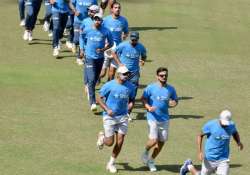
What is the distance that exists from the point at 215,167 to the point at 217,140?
539 mm

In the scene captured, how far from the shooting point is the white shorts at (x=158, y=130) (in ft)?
55.5

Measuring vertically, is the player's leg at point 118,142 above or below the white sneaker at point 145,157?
above

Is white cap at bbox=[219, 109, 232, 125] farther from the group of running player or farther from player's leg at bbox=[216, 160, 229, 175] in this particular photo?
player's leg at bbox=[216, 160, 229, 175]

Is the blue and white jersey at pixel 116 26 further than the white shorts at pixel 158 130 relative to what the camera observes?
Yes

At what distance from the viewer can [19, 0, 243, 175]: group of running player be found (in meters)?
15.7

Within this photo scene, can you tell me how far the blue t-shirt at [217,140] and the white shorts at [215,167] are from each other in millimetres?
93

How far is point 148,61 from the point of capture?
26.5 metres

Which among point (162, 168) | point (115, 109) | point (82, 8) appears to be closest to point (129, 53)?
point (115, 109)

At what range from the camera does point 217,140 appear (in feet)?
51.1

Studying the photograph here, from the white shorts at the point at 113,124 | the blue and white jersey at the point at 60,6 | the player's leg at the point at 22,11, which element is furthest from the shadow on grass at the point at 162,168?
the player's leg at the point at 22,11

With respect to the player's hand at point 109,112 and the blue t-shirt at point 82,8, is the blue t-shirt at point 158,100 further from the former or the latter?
the blue t-shirt at point 82,8

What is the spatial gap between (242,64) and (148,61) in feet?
9.95

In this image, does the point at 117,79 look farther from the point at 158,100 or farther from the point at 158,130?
the point at 158,130

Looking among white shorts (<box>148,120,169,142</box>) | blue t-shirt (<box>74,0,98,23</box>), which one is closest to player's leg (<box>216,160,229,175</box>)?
Answer: white shorts (<box>148,120,169,142</box>)
